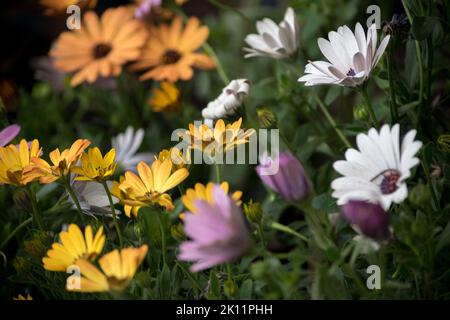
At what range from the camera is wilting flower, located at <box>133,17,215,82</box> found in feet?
2.92

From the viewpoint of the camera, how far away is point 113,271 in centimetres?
47

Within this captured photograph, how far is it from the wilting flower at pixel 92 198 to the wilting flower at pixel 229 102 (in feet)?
0.39

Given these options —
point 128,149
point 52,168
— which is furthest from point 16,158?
point 128,149

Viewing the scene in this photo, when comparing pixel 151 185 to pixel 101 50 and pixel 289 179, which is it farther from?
pixel 101 50

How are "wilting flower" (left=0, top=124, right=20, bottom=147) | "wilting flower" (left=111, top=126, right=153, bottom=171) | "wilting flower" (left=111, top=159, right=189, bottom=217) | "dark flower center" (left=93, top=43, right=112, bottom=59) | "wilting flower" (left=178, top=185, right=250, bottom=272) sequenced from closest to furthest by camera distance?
1. "wilting flower" (left=178, top=185, right=250, bottom=272)
2. "wilting flower" (left=111, top=159, right=189, bottom=217)
3. "wilting flower" (left=0, top=124, right=20, bottom=147)
4. "wilting flower" (left=111, top=126, right=153, bottom=171)
5. "dark flower center" (left=93, top=43, right=112, bottom=59)

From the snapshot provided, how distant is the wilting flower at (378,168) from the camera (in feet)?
1.61

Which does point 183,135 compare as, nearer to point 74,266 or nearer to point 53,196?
point 74,266

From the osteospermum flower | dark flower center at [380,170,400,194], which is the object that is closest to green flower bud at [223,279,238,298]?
dark flower center at [380,170,400,194]

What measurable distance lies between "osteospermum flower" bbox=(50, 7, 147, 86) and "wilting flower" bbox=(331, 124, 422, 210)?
1.48 feet

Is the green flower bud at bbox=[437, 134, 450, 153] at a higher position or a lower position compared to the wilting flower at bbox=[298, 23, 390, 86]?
lower

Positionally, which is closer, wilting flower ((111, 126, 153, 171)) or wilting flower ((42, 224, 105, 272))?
wilting flower ((42, 224, 105, 272))

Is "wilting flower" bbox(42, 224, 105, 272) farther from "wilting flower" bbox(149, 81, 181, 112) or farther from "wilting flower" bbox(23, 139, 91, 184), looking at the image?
"wilting flower" bbox(149, 81, 181, 112)

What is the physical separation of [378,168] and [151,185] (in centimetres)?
18
